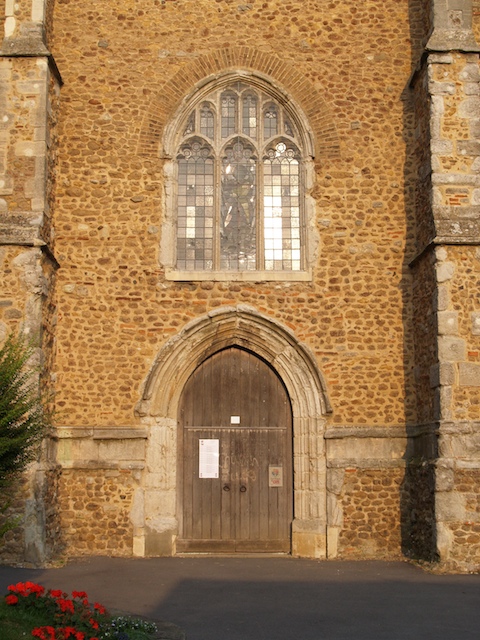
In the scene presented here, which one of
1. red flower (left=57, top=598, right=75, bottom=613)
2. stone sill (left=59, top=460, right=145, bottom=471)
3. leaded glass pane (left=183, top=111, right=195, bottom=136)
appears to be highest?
leaded glass pane (left=183, top=111, right=195, bottom=136)

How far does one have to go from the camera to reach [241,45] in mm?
11648

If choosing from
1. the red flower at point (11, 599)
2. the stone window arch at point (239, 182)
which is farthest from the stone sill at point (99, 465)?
the red flower at point (11, 599)

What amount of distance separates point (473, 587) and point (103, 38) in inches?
343

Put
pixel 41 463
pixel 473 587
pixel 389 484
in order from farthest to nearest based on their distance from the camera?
pixel 389 484 → pixel 41 463 → pixel 473 587

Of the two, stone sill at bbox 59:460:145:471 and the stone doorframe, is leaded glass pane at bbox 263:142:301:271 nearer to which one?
the stone doorframe

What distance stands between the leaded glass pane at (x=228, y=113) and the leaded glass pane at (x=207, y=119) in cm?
16

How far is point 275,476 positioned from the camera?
11078mm

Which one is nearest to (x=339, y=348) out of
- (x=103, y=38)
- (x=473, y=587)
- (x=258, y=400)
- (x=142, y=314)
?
(x=258, y=400)

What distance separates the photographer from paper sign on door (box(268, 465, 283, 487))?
11047mm

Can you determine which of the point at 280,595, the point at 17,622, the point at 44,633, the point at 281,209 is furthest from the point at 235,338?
the point at 44,633

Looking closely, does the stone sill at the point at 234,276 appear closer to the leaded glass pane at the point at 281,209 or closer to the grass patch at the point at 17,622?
the leaded glass pane at the point at 281,209

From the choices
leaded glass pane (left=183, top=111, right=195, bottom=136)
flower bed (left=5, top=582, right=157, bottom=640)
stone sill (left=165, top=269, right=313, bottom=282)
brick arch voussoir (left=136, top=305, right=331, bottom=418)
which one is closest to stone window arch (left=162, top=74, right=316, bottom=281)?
leaded glass pane (left=183, top=111, right=195, bottom=136)

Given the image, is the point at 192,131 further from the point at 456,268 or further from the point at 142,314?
the point at 456,268

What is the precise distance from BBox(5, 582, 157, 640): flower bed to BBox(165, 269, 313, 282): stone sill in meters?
5.36
